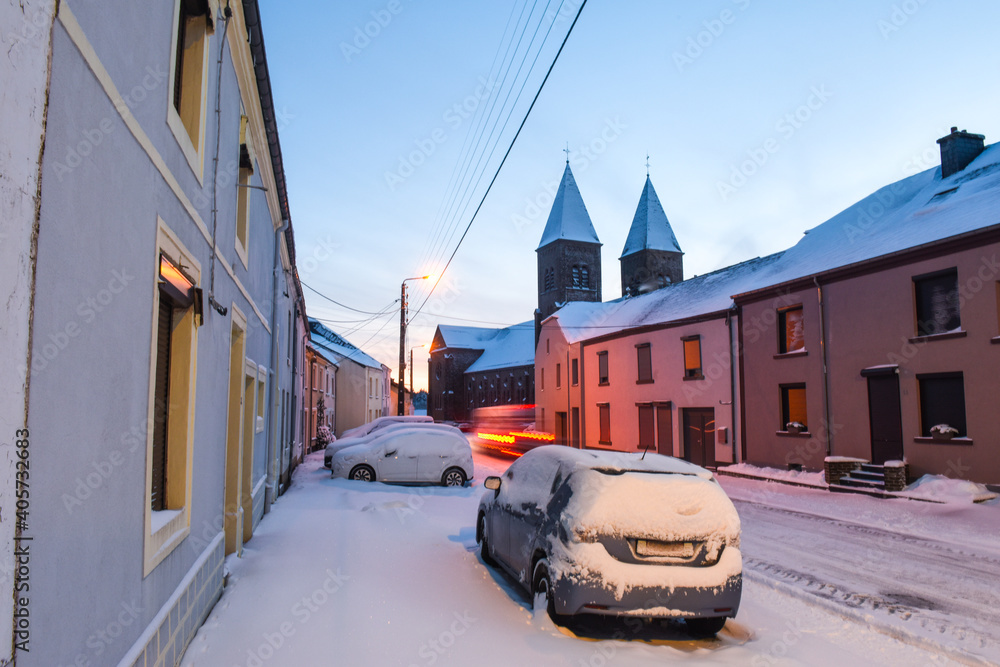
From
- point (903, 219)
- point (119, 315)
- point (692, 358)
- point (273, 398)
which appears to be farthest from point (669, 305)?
point (119, 315)

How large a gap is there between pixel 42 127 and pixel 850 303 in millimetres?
19434

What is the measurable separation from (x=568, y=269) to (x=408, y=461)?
5177 cm

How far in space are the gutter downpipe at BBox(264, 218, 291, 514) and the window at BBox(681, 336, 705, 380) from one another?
683 inches

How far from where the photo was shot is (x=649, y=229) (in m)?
63.8

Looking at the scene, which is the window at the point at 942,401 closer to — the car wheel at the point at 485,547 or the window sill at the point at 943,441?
the window sill at the point at 943,441

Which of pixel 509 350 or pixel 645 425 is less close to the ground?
pixel 509 350

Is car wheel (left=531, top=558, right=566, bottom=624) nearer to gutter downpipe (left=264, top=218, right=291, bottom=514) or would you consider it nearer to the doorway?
gutter downpipe (left=264, top=218, right=291, bottom=514)

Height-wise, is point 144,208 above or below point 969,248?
below

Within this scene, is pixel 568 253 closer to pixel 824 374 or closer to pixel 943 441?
pixel 824 374

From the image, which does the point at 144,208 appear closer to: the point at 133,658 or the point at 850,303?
the point at 133,658

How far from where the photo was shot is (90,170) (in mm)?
2787

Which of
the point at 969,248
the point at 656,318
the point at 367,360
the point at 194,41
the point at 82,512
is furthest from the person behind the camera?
the point at 367,360

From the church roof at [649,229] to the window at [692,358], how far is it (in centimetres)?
3797

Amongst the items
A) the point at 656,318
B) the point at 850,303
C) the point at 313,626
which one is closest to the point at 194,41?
the point at 313,626
